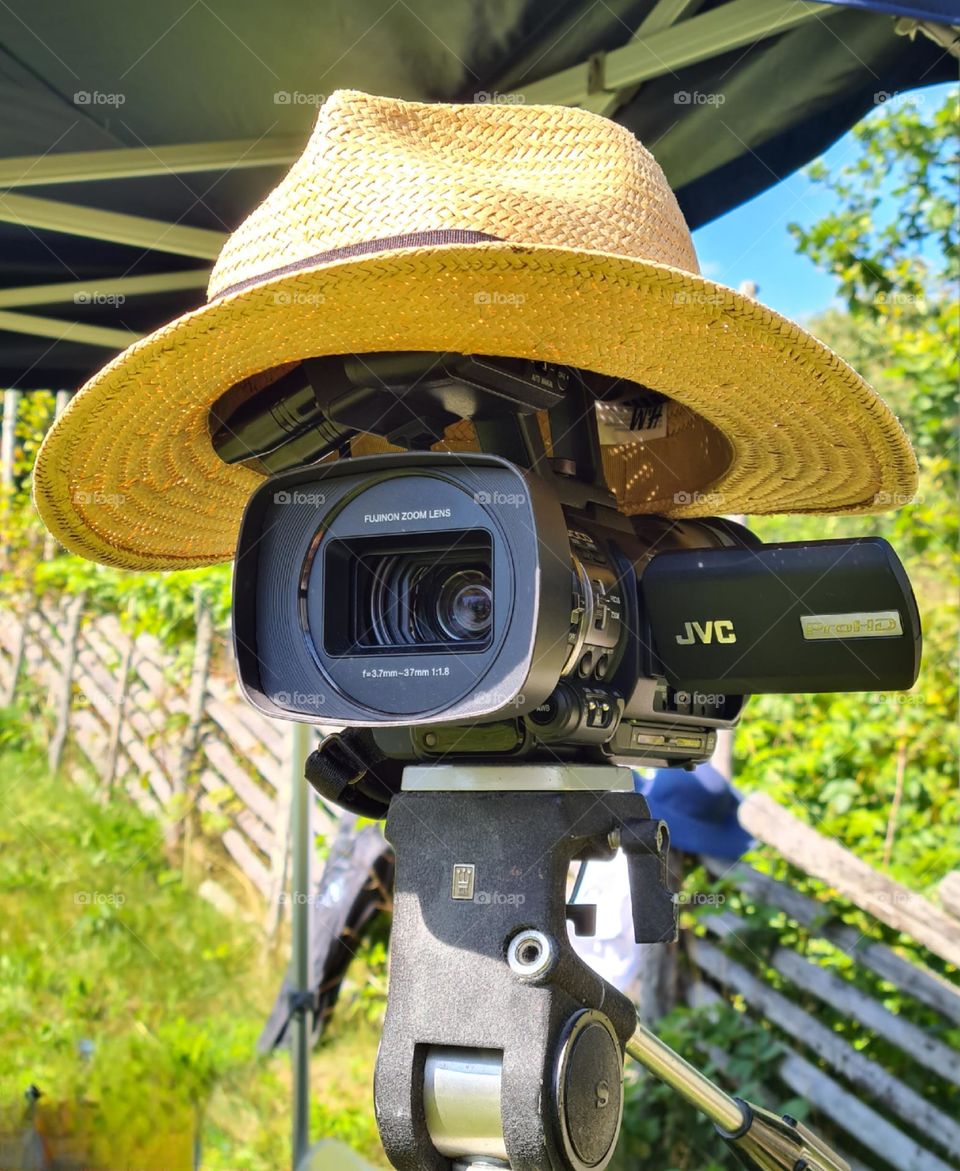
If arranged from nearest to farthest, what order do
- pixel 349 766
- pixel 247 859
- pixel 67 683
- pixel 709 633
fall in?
1. pixel 709 633
2. pixel 349 766
3. pixel 247 859
4. pixel 67 683

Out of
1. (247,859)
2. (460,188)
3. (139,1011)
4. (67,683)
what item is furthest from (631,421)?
(67,683)

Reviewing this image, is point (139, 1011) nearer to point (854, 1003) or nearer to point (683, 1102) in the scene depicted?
point (683, 1102)

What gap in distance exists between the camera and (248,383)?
100 centimetres

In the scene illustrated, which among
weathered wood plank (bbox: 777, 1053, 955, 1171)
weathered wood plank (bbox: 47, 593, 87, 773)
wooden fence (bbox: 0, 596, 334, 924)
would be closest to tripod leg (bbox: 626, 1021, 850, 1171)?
weathered wood plank (bbox: 777, 1053, 955, 1171)

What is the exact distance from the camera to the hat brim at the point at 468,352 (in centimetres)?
80

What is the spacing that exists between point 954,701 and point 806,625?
7.82ft

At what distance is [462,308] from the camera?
83cm

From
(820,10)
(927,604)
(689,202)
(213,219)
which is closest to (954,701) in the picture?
(927,604)

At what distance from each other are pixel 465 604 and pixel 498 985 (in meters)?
0.30

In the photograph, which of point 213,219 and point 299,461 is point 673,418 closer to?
point 299,461

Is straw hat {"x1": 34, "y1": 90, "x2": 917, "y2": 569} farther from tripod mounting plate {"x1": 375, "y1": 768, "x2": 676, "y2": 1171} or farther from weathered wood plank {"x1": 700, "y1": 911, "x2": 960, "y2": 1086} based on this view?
weathered wood plank {"x1": 700, "y1": 911, "x2": 960, "y2": 1086}

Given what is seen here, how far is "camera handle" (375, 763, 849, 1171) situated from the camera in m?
0.81

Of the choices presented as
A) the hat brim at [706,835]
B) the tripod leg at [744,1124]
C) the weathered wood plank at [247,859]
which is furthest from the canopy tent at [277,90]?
the weathered wood plank at [247,859]

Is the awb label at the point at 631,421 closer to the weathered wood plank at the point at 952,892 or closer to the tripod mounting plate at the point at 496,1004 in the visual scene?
the tripod mounting plate at the point at 496,1004
